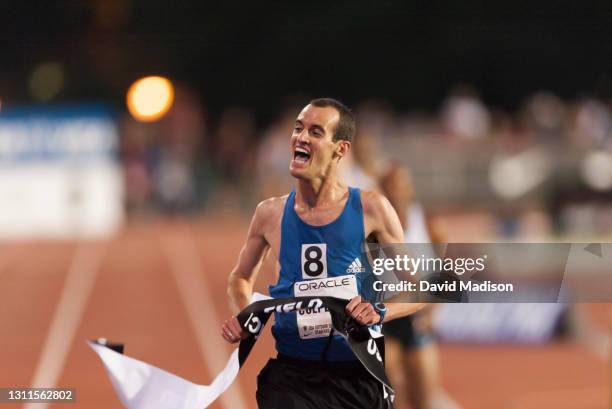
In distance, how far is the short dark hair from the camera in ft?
15.2

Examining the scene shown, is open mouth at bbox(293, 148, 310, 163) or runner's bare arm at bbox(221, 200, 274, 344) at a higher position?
open mouth at bbox(293, 148, 310, 163)

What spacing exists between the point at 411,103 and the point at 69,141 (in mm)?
7567

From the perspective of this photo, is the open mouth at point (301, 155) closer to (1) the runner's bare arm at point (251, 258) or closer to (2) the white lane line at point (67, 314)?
(1) the runner's bare arm at point (251, 258)

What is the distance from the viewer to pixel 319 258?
4602 millimetres

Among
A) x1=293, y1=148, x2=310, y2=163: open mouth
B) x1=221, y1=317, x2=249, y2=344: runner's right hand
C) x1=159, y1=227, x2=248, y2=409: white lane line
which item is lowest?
x1=159, y1=227, x2=248, y2=409: white lane line

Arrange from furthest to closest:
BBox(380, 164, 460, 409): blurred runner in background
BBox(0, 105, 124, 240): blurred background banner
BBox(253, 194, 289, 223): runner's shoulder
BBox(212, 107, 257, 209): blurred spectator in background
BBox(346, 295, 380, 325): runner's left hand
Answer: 1. BBox(212, 107, 257, 209): blurred spectator in background
2. BBox(0, 105, 124, 240): blurred background banner
3. BBox(380, 164, 460, 409): blurred runner in background
4. BBox(253, 194, 289, 223): runner's shoulder
5. BBox(346, 295, 380, 325): runner's left hand

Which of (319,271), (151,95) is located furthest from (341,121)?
(151,95)

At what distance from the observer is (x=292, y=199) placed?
4785mm

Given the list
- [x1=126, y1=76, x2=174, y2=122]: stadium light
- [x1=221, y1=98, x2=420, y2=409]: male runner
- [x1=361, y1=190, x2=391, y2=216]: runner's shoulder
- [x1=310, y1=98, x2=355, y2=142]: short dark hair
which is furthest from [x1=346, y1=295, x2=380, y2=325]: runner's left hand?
[x1=126, y1=76, x2=174, y2=122]: stadium light

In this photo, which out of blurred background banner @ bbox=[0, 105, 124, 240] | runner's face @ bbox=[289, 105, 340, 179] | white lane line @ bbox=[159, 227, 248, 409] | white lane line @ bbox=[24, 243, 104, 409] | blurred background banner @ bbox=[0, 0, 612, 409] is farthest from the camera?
blurred background banner @ bbox=[0, 105, 124, 240]

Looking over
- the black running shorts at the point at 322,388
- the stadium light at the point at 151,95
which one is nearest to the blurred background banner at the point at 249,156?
the stadium light at the point at 151,95

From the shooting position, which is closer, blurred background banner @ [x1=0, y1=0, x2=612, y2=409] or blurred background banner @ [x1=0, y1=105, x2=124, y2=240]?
blurred background banner @ [x1=0, y1=0, x2=612, y2=409]

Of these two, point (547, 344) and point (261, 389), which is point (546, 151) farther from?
point (261, 389)

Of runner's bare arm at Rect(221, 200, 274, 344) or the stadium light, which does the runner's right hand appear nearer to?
runner's bare arm at Rect(221, 200, 274, 344)
